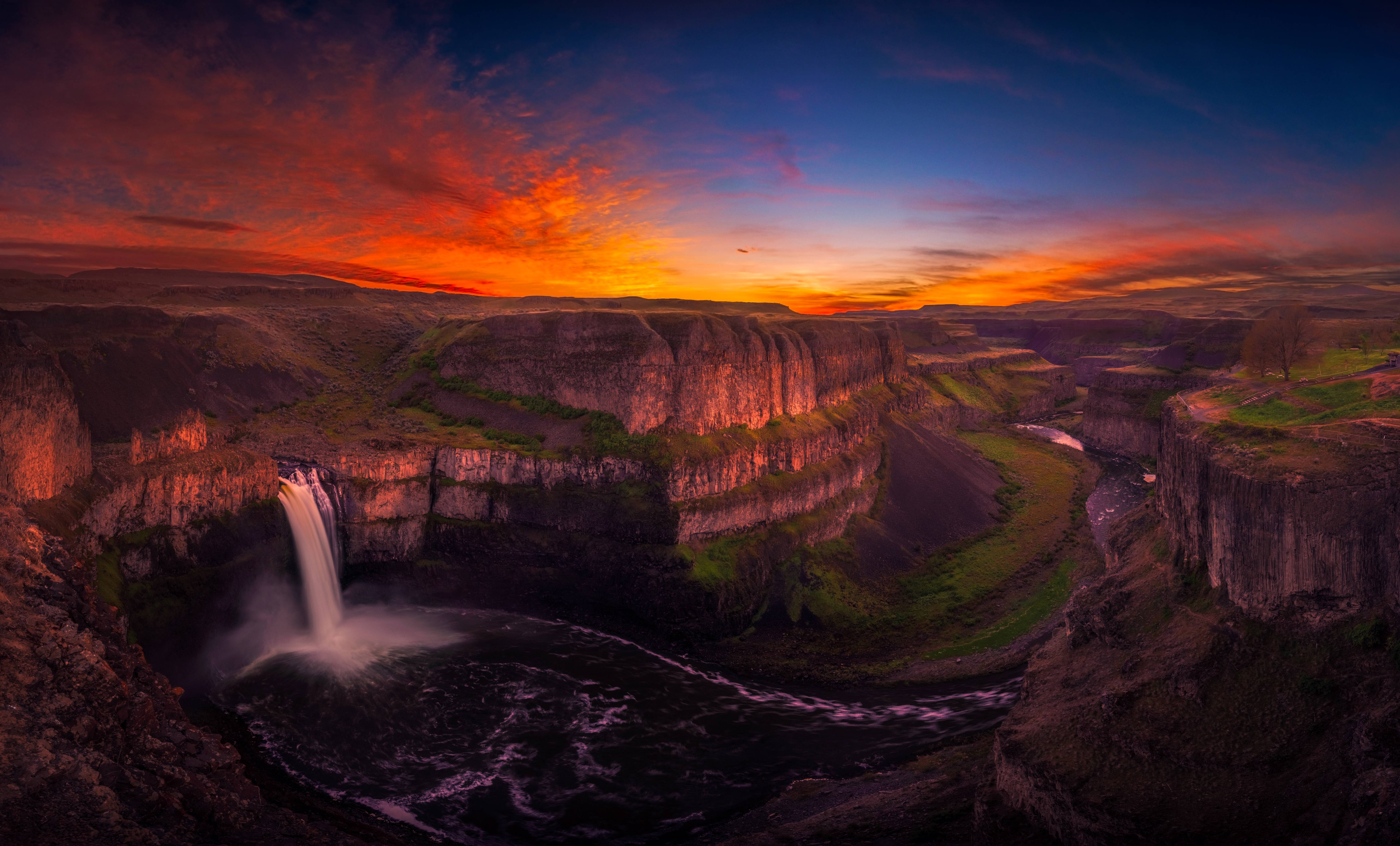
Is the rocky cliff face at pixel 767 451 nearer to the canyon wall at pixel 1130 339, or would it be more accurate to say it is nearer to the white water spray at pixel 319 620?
the white water spray at pixel 319 620

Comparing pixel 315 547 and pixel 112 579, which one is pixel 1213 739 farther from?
pixel 315 547

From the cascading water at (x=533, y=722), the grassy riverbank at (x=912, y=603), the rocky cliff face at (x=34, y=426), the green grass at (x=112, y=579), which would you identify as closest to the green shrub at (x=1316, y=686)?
the cascading water at (x=533, y=722)

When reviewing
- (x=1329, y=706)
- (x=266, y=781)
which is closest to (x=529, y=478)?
(x=266, y=781)

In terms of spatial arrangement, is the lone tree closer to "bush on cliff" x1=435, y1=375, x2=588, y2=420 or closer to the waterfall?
"bush on cliff" x1=435, y1=375, x2=588, y2=420

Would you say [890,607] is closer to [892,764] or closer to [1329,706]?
[892,764]

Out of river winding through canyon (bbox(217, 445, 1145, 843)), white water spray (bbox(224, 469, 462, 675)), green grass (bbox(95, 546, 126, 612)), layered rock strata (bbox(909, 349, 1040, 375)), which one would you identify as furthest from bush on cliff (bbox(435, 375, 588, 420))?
layered rock strata (bbox(909, 349, 1040, 375))

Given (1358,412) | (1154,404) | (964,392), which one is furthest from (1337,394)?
(964,392)
